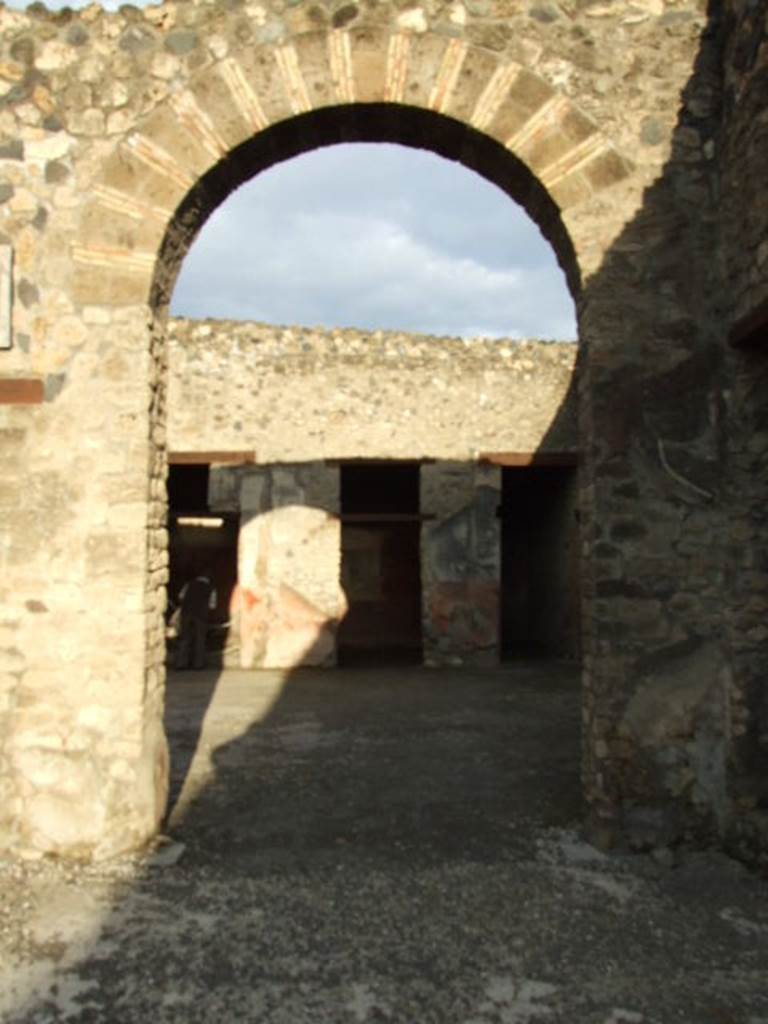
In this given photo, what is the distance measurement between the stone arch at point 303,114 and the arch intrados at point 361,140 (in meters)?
0.04

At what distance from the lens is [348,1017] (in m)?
2.47

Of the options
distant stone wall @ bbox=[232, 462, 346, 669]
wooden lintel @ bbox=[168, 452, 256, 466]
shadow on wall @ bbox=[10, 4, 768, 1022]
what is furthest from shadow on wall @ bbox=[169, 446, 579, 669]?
shadow on wall @ bbox=[10, 4, 768, 1022]

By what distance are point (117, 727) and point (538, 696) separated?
5.58 m

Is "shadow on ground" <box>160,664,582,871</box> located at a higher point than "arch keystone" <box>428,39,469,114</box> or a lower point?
lower

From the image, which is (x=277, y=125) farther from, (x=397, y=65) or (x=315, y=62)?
(x=397, y=65)

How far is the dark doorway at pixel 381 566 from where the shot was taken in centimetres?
1533

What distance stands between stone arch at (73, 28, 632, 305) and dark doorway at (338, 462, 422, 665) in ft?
36.3

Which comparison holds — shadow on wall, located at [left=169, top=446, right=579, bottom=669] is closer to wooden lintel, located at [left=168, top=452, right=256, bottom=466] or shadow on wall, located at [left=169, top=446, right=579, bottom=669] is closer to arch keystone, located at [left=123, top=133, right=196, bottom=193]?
wooden lintel, located at [left=168, top=452, right=256, bottom=466]

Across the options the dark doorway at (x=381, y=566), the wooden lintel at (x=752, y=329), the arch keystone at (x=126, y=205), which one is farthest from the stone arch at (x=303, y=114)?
the dark doorway at (x=381, y=566)

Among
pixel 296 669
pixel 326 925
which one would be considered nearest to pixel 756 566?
pixel 326 925

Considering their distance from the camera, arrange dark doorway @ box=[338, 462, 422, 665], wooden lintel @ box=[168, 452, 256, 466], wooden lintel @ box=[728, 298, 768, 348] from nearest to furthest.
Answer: wooden lintel @ box=[728, 298, 768, 348] → wooden lintel @ box=[168, 452, 256, 466] → dark doorway @ box=[338, 462, 422, 665]

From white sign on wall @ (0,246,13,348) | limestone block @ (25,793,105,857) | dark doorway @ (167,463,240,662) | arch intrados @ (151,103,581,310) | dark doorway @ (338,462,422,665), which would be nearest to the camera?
limestone block @ (25,793,105,857)

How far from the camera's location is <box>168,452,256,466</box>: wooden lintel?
1087 centimetres

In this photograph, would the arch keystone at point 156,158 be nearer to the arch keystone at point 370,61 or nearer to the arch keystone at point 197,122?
the arch keystone at point 197,122
